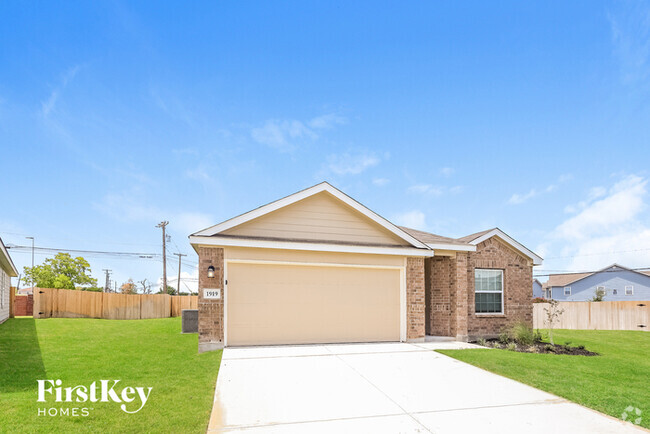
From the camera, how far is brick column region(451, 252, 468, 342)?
1222 centimetres

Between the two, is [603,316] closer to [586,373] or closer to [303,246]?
[586,373]

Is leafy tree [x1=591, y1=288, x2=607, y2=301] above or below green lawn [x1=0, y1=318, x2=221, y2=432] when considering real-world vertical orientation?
below

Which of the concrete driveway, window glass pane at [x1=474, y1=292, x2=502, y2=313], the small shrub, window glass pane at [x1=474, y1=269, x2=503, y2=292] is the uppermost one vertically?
window glass pane at [x1=474, y1=269, x2=503, y2=292]

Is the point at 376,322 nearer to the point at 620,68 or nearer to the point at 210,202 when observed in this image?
the point at 620,68

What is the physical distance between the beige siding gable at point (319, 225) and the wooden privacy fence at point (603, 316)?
12789 millimetres

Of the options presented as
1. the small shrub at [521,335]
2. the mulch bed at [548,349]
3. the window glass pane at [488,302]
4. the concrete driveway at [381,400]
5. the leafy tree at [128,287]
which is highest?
the window glass pane at [488,302]

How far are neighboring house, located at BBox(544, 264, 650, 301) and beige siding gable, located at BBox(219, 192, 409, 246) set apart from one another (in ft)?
121

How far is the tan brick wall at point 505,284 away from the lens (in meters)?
12.8

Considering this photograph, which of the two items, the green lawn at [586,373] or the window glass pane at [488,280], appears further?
the window glass pane at [488,280]

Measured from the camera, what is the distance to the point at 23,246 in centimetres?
3862

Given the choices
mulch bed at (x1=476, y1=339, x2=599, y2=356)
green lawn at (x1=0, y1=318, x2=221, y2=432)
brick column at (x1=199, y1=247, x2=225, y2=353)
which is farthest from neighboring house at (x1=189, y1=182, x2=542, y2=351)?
green lawn at (x1=0, y1=318, x2=221, y2=432)

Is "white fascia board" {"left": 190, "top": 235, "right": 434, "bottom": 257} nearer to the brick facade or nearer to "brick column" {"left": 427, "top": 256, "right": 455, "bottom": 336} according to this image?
"brick column" {"left": 427, "top": 256, "right": 455, "bottom": 336}

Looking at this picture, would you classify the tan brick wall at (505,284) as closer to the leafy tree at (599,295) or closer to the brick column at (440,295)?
the brick column at (440,295)

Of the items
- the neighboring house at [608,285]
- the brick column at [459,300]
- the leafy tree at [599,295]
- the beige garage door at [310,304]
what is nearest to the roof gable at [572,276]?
the neighboring house at [608,285]
